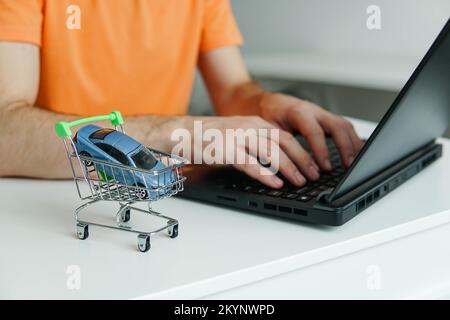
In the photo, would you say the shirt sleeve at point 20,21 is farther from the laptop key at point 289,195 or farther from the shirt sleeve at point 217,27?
the laptop key at point 289,195

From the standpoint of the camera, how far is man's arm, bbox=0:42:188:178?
3.11ft

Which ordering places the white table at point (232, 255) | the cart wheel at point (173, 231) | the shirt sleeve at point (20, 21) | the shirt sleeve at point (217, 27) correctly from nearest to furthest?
the white table at point (232, 255) < the cart wheel at point (173, 231) < the shirt sleeve at point (20, 21) < the shirt sleeve at point (217, 27)

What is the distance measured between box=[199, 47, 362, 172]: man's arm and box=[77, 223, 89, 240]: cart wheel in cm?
34

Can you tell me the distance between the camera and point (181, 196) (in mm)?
859

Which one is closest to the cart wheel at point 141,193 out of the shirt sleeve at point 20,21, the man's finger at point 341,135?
the man's finger at point 341,135

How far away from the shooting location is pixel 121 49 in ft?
4.63

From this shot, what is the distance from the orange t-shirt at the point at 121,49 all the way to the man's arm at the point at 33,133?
0.53 feet

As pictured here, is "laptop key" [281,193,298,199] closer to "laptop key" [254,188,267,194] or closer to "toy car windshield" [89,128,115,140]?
"laptop key" [254,188,267,194]

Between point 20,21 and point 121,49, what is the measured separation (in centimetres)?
30

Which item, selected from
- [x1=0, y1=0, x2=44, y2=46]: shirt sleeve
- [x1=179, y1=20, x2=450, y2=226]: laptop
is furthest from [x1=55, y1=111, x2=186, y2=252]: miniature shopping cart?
[x1=0, y1=0, x2=44, y2=46]: shirt sleeve

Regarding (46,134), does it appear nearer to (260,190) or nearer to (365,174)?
(260,190)

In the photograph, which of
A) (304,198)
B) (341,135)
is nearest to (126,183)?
(304,198)

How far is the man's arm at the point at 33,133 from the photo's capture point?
3.11 ft

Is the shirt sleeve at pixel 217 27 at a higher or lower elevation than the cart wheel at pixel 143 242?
higher
